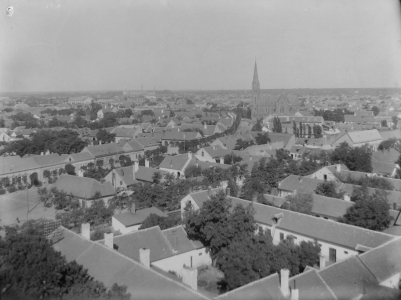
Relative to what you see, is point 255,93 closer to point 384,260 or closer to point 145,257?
point 384,260

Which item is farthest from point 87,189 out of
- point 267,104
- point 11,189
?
point 267,104

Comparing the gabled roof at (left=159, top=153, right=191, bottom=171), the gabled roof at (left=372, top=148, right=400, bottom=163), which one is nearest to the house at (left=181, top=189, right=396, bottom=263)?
the gabled roof at (left=159, top=153, right=191, bottom=171)

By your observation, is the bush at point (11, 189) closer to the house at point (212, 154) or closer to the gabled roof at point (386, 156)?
the house at point (212, 154)

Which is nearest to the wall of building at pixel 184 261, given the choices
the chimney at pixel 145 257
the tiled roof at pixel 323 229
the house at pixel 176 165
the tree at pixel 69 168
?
the chimney at pixel 145 257

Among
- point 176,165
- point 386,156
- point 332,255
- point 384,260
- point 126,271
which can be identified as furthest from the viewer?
point 386,156

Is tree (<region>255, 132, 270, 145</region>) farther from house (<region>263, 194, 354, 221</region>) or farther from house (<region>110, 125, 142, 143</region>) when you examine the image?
house (<region>263, 194, 354, 221</region>)

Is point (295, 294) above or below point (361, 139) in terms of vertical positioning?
above

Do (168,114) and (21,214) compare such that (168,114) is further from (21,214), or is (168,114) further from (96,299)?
(96,299)
